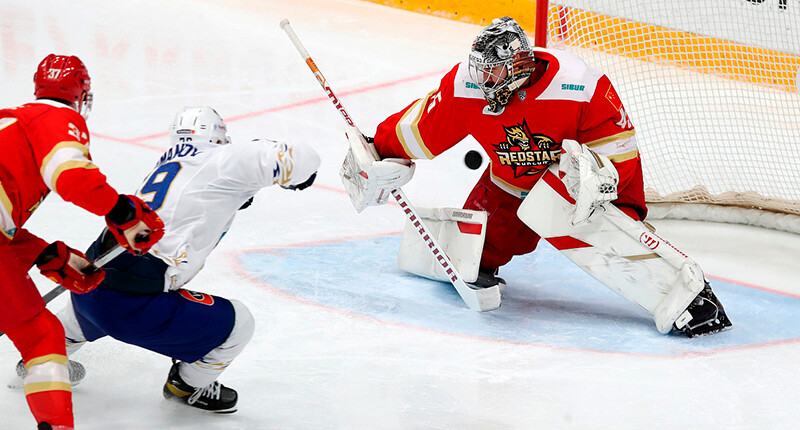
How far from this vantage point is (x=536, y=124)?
288cm

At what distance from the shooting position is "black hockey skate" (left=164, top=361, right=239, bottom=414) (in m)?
2.33

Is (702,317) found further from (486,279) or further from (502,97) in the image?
(502,97)

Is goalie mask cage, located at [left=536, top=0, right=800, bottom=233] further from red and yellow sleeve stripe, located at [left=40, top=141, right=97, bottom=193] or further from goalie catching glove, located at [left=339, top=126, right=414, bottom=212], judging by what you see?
red and yellow sleeve stripe, located at [left=40, top=141, right=97, bottom=193]

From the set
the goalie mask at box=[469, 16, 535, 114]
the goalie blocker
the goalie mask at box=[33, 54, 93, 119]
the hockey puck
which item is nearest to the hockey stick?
the goalie blocker

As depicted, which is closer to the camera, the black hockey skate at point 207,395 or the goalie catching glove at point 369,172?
the black hockey skate at point 207,395

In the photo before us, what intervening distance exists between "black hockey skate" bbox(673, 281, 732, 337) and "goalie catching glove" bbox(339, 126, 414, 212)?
997 mm

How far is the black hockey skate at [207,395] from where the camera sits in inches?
91.6

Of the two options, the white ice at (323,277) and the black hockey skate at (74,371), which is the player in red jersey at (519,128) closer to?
the white ice at (323,277)

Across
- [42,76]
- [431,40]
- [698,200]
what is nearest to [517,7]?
[431,40]

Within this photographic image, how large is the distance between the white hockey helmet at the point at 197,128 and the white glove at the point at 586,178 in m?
1.09

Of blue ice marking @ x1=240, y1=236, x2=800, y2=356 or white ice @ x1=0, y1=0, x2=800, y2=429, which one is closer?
white ice @ x1=0, y1=0, x2=800, y2=429

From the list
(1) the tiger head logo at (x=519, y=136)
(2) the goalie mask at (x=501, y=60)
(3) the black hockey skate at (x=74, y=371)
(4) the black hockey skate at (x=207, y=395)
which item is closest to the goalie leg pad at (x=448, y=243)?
(1) the tiger head logo at (x=519, y=136)

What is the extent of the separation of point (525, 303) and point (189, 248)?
4.67ft

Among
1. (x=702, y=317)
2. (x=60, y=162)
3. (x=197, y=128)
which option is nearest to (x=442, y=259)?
(x=702, y=317)
